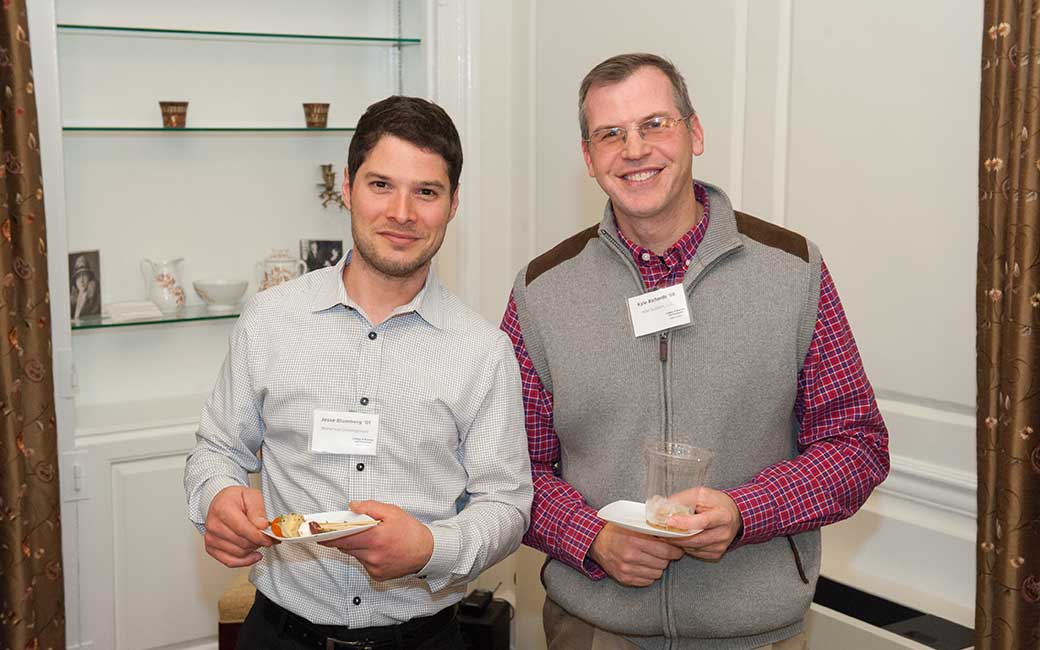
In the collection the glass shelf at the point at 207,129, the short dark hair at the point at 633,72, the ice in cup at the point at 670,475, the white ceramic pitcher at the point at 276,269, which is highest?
the glass shelf at the point at 207,129

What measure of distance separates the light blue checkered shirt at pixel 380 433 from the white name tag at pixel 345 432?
2cm

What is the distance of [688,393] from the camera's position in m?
1.92

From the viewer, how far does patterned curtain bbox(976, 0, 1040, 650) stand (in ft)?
6.61

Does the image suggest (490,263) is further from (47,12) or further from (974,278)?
(974,278)

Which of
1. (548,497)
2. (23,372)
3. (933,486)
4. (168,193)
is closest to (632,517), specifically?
(548,497)

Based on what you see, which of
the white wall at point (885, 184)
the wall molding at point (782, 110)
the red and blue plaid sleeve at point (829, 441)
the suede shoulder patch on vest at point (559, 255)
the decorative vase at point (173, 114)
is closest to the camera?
the red and blue plaid sleeve at point (829, 441)

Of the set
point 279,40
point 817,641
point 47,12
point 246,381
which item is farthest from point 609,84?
point 279,40

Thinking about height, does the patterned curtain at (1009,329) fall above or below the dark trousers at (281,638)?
above

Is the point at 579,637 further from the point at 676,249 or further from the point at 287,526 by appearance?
the point at 676,249

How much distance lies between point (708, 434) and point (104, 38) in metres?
2.68

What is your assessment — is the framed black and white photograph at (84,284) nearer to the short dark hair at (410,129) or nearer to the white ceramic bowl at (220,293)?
the white ceramic bowl at (220,293)

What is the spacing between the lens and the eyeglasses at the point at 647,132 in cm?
195

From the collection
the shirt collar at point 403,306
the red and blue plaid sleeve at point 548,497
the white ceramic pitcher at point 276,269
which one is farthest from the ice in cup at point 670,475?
the white ceramic pitcher at point 276,269

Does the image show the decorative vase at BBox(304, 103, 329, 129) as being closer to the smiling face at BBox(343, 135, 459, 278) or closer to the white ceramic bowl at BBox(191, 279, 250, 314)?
the white ceramic bowl at BBox(191, 279, 250, 314)
